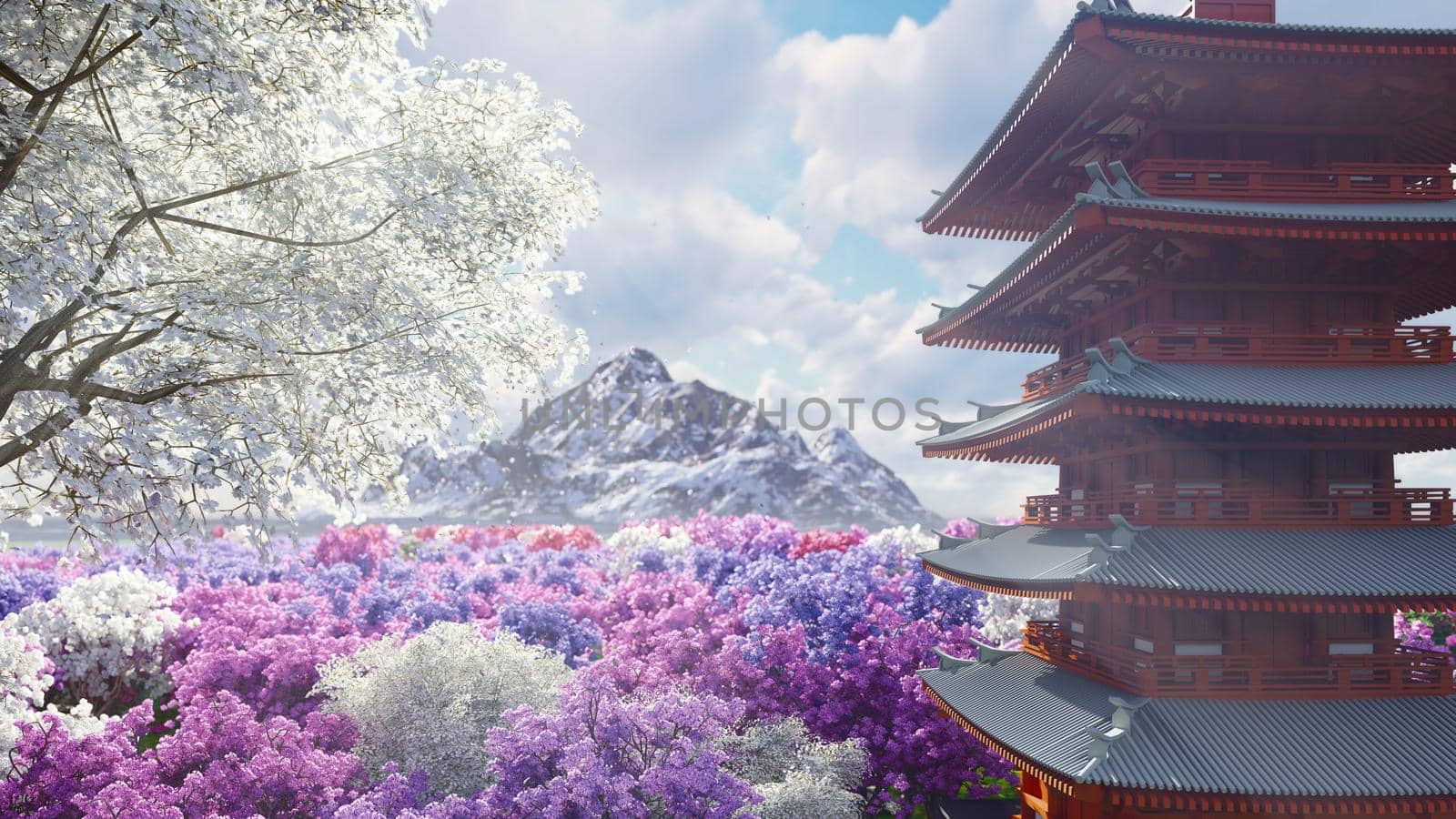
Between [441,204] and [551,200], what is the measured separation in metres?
2.30

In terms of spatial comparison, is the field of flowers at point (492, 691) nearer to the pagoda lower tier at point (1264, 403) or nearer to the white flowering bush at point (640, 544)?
the white flowering bush at point (640, 544)

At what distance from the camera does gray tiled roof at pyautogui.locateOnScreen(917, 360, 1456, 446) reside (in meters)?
11.2

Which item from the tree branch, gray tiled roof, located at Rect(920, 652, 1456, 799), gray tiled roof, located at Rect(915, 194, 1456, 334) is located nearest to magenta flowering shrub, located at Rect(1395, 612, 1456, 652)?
gray tiled roof, located at Rect(920, 652, 1456, 799)

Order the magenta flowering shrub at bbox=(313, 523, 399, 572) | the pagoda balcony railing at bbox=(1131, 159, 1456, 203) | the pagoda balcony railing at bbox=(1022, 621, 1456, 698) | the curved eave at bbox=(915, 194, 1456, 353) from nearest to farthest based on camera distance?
the pagoda balcony railing at bbox=(1022, 621, 1456, 698), the curved eave at bbox=(915, 194, 1456, 353), the pagoda balcony railing at bbox=(1131, 159, 1456, 203), the magenta flowering shrub at bbox=(313, 523, 399, 572)

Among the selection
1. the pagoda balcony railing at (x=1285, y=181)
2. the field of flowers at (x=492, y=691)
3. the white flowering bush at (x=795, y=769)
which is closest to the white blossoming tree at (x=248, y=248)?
the field of flowers at (x=492, y=691)

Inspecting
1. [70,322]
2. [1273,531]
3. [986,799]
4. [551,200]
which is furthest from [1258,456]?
[70,322]

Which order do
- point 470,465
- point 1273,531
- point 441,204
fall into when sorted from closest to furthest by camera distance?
point 441,204 < point 1273,531 < point 470,465

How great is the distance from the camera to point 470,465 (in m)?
162

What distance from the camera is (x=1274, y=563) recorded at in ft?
36.8

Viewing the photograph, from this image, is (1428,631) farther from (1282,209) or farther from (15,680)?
(15,680)

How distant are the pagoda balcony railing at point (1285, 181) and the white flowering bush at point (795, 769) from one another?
947 cm

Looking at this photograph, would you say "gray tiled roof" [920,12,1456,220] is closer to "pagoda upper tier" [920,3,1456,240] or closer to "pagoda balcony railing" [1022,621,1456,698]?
"pagoda upper tier" [920,3,1456,240]

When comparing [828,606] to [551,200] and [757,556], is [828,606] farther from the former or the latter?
[757,556]

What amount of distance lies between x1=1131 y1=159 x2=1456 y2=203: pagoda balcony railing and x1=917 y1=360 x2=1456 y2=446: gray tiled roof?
97.2 inches
